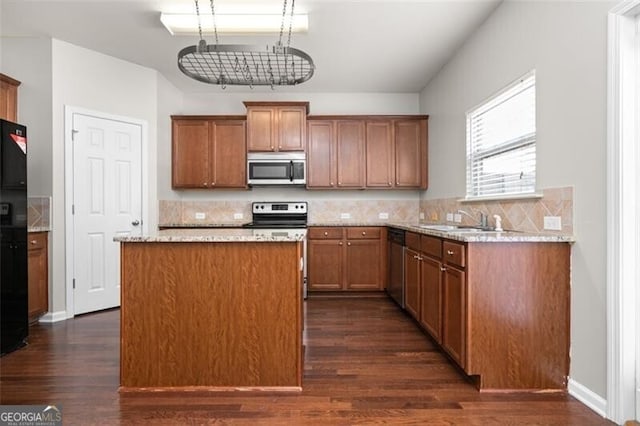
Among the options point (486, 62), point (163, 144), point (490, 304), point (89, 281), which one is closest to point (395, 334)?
point (490, 304)

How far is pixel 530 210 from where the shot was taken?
2.56 m

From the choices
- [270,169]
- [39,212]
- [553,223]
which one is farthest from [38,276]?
[553,223]

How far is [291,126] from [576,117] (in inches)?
132

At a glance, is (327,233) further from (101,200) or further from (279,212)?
(101,200)

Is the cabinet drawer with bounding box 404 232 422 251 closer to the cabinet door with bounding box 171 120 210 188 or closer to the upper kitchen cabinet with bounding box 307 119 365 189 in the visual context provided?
the upper kitchen cabinet with bounding box 307 119 365 189

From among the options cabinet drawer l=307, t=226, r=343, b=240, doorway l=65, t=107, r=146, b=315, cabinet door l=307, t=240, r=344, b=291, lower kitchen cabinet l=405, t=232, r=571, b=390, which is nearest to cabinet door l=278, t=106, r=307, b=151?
cabinet drawer l=307, t=226, r=343, b=240

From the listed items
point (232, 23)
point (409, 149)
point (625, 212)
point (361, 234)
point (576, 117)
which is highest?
point (232, 23)

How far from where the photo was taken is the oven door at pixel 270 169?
4832 millimetres

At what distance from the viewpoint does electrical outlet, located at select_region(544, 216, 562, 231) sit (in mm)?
2275

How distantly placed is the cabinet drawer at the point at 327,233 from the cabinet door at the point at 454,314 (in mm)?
2195

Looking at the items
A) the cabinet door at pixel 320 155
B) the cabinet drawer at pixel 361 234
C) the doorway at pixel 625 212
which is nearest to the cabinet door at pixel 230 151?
the cabinet door at pixel 320 155

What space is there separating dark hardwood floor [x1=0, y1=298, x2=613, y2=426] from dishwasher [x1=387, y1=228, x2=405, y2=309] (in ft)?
3.03

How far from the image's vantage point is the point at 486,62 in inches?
126

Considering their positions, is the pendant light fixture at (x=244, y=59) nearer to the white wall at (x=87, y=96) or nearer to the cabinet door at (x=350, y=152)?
the white wall at (x=87, y=96)
